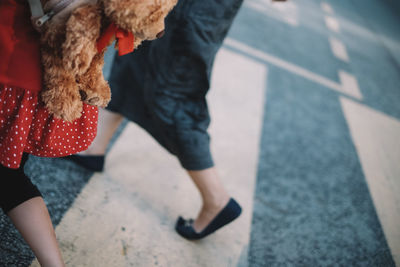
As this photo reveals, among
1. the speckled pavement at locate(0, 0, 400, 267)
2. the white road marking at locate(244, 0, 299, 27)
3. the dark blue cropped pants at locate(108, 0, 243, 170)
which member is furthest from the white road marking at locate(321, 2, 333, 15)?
the dark blue cropped pants at locate(108, 0, 243, 170)

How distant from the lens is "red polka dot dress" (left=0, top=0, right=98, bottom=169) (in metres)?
0.72

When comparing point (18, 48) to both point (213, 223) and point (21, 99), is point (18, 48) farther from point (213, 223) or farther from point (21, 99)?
point (213, 223)

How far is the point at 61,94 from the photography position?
2.51 ft

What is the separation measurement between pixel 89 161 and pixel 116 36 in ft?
3.43

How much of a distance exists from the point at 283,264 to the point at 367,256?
1.99 feet

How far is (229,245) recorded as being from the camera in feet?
5.26

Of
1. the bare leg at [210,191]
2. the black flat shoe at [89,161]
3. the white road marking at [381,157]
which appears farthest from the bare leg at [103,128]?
the white road marking at [381,157]

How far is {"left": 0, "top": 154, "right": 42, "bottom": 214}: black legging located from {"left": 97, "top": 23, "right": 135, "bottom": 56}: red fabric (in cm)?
47

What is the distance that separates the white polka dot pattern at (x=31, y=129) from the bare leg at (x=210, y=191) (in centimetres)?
60

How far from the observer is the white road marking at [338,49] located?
193 inches

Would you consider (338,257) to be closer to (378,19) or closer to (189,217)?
(189,217)

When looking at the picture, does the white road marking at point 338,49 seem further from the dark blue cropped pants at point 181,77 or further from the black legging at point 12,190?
the black legging at point 12,190

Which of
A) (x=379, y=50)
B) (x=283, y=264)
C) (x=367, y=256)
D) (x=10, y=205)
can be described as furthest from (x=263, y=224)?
(x=379, y=50)

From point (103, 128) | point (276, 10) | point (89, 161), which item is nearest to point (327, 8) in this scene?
point (276, 10)
